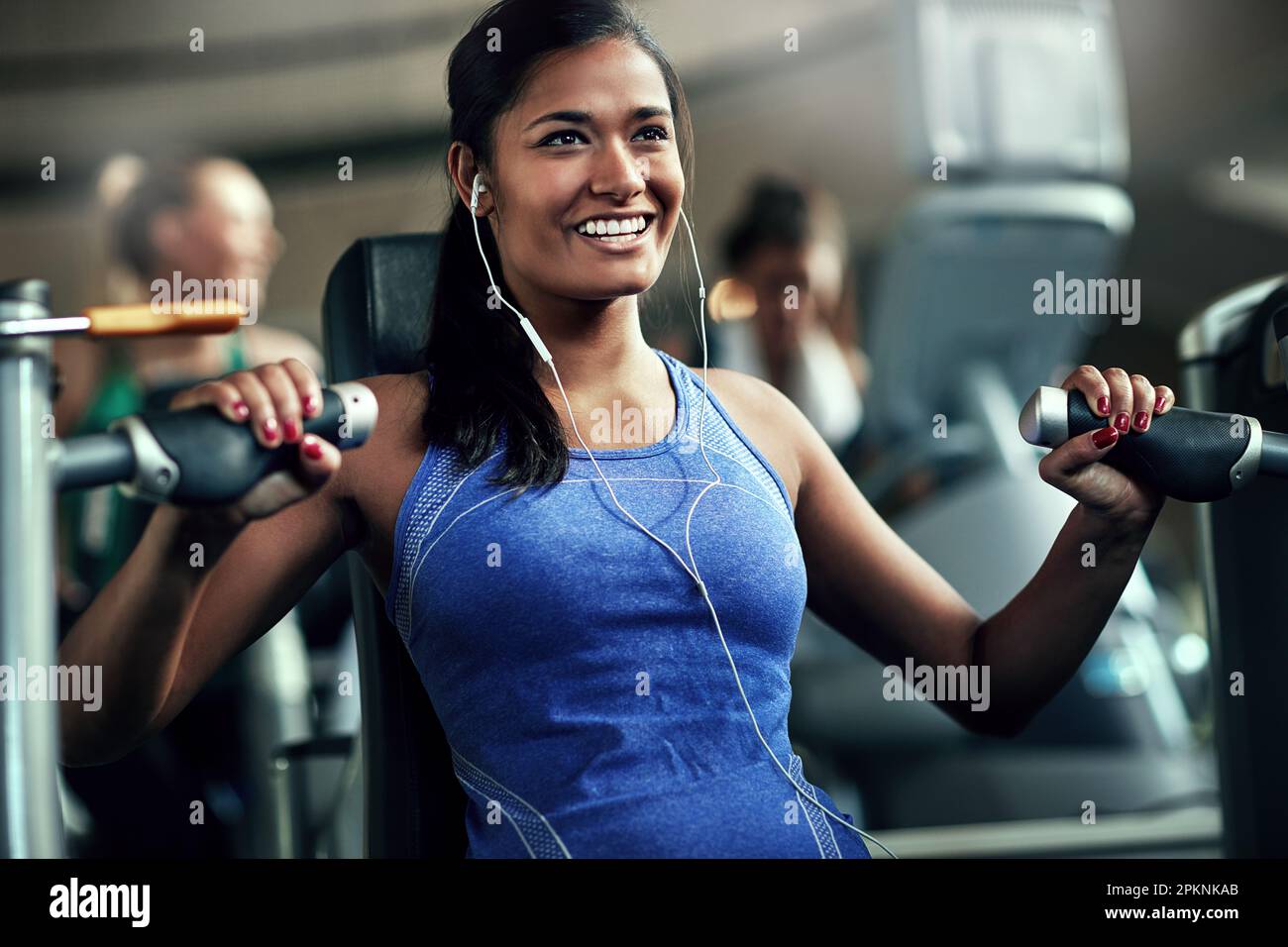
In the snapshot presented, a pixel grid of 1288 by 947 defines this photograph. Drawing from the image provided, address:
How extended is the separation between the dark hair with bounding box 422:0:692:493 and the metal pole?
1.17 feet

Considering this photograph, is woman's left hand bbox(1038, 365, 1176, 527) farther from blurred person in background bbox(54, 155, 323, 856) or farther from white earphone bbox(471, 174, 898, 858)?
blurred person in background bbox(54, 155, 323, 856)

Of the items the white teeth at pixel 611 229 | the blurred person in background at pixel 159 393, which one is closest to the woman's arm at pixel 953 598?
the white teeth at pixel 611 229

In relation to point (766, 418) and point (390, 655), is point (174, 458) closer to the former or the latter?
point (390, 655)

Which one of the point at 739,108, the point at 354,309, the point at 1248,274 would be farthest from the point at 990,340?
the point at 1248,274

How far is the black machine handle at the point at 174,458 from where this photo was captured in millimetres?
857

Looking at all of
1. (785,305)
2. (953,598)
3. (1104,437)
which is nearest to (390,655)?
(953,598)

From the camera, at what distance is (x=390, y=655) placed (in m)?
1.26

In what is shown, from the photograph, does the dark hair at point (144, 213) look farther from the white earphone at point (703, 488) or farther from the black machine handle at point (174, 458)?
the black machine handle at point (174, 458)

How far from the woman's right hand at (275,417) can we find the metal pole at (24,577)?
0.09 m

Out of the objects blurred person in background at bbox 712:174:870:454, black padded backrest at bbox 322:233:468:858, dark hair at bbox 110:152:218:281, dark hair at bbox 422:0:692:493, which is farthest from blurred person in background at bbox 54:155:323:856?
blurred person in background at bbox 712:174:870:454

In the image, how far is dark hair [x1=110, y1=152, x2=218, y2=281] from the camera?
2176mm

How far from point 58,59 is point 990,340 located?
2.05 meters

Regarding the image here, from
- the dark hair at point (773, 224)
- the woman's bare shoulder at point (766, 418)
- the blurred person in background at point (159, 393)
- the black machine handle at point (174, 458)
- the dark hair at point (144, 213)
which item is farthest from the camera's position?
the dark hair at point (773, 224)

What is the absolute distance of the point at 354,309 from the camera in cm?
132
